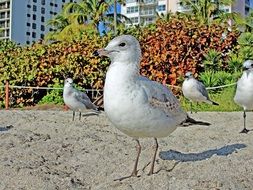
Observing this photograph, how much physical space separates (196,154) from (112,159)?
104 cm

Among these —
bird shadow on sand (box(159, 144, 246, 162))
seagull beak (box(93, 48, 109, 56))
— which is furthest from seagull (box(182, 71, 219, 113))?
Answer: seagull beak (box(93, 48, 109, 56))

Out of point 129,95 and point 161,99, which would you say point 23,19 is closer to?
point 161,99

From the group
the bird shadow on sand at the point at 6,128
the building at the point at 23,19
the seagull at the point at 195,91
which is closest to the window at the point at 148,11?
the building at the point at 23,19

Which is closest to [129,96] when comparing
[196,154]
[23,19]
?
[196,154]

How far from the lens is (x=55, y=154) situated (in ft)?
20.6

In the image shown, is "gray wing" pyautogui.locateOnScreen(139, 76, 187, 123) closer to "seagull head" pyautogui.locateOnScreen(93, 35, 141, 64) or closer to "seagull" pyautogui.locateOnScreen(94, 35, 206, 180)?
"seagull" pyautogui.locateOnScreen(94, 35, 206, 180)

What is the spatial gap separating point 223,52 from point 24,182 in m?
11.9

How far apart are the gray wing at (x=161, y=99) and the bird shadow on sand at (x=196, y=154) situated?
71 cm

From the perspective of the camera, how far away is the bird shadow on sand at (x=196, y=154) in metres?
5.92

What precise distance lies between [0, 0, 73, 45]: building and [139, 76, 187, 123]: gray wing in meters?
89.1

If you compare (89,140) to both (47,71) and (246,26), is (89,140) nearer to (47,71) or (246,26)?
(47,71)

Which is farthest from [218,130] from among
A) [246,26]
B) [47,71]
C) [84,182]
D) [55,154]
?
[246,26]

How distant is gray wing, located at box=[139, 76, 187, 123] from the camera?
478cm

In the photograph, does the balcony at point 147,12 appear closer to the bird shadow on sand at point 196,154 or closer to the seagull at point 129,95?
the bird shadow on sand at point 196,154
